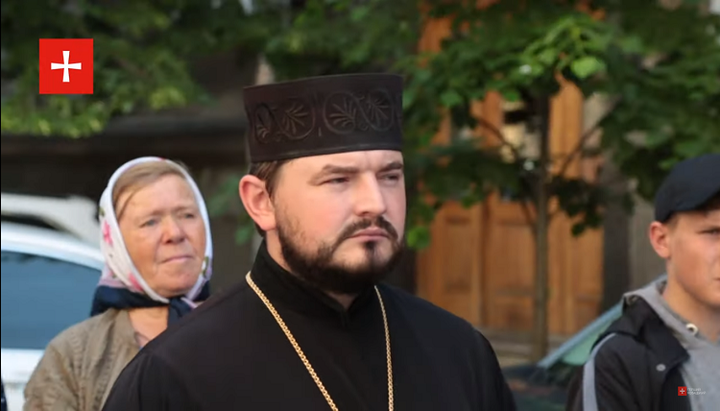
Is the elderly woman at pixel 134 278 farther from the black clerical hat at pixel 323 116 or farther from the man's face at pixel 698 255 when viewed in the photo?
the man's face at pixel 698 255

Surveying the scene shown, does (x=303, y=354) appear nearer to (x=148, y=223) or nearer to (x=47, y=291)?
(x=148, y=223)

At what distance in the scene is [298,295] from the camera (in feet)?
6.88

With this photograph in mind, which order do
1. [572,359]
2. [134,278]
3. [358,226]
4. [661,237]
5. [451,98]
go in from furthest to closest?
[451,98] < [572,359] < [134,278] < [661,237] < [358,226]

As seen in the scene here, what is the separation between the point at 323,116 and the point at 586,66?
9.68ft

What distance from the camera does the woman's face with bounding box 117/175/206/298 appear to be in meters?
3.16

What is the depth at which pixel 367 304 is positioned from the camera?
2180 millimetres

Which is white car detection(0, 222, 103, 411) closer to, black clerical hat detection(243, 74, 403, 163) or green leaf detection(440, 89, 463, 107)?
green leaf detection(440, 89, 463, 107)

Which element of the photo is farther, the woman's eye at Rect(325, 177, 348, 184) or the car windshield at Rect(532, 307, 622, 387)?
the car windshield at Rect(532, 307, 622, 387)

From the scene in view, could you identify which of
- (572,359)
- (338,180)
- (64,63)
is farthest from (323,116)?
(64,63)

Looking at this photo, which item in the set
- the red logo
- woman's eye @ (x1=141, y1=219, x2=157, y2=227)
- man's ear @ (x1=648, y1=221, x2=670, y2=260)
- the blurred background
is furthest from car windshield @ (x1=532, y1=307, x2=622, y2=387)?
the red logo

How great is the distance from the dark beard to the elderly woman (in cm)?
118

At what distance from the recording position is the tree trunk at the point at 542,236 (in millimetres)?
6043

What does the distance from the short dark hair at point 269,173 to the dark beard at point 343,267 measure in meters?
0.08

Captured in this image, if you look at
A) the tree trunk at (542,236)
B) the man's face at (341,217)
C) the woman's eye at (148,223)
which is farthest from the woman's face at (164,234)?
the tree trunk at (542,236)
